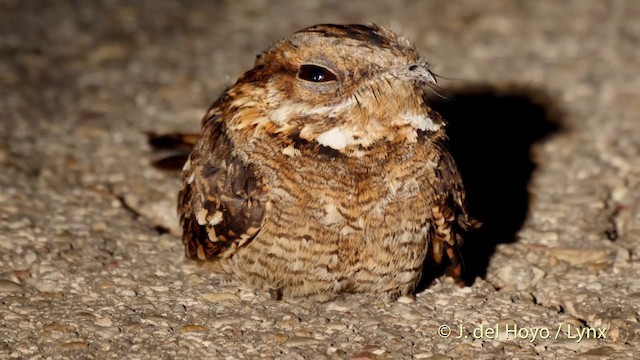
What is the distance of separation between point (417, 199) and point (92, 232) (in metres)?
1.58

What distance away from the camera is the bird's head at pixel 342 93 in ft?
11.6

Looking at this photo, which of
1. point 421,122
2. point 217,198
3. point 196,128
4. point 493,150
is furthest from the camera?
point 196,128

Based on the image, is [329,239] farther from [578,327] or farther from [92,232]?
[92,232]

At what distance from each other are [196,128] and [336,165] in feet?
6.75

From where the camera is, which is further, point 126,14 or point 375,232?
point 126,14

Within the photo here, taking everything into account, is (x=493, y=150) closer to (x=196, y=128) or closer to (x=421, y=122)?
(x=196, y=128)

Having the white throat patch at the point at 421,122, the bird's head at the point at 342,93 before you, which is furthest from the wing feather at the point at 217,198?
the white throat patch at the point at 421,122

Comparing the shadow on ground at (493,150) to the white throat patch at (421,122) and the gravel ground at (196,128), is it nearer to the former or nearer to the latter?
the gravel ground at (196,128)

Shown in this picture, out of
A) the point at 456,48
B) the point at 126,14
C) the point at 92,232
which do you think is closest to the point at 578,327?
the point at 92,232

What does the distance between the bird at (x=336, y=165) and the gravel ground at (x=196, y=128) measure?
0.29m

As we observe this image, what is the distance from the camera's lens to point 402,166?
3.63m

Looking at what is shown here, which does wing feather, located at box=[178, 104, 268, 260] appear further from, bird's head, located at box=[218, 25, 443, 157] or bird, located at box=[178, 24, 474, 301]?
bird's head, located at box=[218, 25, 443, 157]

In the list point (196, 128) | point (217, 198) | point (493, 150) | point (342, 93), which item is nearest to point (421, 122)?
point (342, 93)

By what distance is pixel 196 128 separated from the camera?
5508 millimetres
